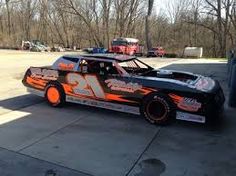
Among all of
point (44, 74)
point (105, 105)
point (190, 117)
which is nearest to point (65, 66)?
point (44, 74)

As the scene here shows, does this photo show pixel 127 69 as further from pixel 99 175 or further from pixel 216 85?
pixel 99 175

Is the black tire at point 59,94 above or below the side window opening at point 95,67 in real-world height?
below

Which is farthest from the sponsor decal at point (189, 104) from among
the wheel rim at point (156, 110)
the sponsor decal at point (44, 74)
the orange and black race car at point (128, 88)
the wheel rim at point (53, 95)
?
the sponsor decal at point (44, 74)

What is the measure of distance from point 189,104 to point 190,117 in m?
0.26

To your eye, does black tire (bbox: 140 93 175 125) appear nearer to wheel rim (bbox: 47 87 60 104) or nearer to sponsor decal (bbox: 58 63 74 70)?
sponsor decal (bbox: 58 63 74 70)

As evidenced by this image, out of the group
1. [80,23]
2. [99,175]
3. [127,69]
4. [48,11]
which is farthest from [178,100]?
[48,11]

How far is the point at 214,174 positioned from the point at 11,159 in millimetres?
2938

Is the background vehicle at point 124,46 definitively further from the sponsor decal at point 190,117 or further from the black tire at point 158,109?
the sponsor decal at point 190,117

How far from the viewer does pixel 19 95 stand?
9.23 metres

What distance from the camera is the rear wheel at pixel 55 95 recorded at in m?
7.76

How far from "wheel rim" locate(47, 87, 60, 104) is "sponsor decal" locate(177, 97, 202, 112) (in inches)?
124

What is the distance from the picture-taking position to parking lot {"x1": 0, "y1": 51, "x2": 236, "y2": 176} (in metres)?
4.49

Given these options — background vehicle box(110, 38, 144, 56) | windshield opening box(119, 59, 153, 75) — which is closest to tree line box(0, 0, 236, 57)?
background vehicle box(110, 38, 144, 56)

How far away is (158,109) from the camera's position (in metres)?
6.54
